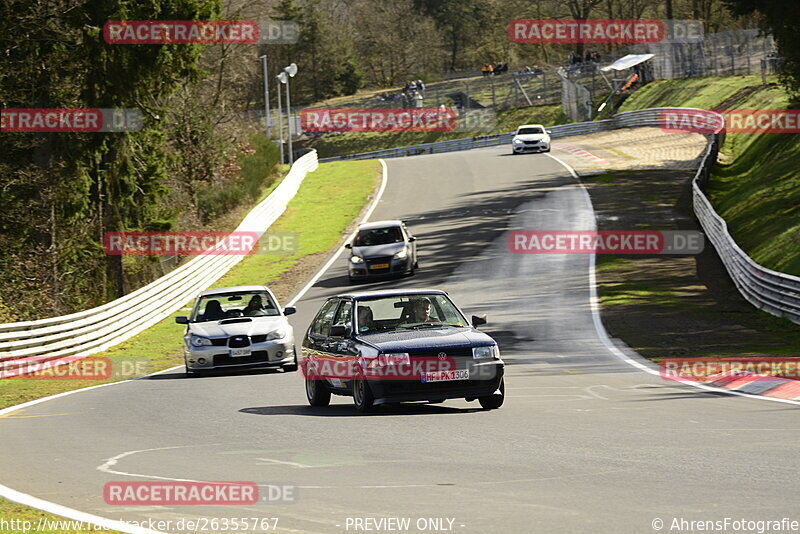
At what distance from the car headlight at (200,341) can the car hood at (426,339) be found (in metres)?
6.77

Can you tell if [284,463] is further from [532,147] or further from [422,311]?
[532,147]

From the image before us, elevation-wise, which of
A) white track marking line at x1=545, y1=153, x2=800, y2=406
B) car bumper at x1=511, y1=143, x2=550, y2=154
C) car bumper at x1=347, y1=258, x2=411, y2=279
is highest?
car bumper at x1=511, y1=143, x2=550, y2=154

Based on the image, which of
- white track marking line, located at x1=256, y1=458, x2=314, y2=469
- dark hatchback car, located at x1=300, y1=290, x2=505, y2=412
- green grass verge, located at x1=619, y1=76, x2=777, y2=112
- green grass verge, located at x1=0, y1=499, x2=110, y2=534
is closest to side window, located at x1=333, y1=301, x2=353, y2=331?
dark hatchback car, located at x1=300, y1=290, x2=505, y2=412

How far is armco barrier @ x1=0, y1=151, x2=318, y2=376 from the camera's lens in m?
21.3

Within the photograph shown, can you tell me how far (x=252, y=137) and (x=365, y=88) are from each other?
2677 inches

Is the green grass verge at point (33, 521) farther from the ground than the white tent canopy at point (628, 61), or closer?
closer

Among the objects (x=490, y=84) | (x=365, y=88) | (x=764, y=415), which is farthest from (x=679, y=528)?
(x=365, y=88)

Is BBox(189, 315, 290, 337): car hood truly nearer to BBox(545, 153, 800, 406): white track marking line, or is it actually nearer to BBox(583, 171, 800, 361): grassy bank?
BBox(545, 153, 800, 406): white track marking line

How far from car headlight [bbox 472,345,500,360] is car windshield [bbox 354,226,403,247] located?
70.4 ft

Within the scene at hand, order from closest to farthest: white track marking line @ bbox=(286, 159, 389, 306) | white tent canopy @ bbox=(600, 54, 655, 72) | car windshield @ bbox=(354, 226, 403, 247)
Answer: white track marking line @ bbox=(286, 159, 389, 306) < car windshield @ bbox=(354, 226, 403, 247) < white tent canopy @ bbox=(600, 54, 655, 72)

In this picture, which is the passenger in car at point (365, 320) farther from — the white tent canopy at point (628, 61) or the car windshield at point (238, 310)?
the white tent canopy at point (628, 61)

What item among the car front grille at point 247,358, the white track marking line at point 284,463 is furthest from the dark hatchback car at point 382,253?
the white track marking line at point 284,463

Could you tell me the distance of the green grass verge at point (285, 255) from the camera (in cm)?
1869

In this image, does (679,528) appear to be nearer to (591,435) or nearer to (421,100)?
(591,435)
